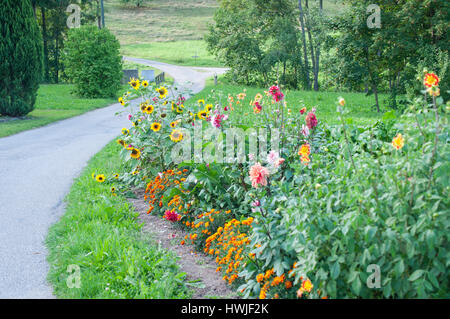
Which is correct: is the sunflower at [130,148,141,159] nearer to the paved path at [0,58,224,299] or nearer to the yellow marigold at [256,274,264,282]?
the paved path at [0,58,224,299]

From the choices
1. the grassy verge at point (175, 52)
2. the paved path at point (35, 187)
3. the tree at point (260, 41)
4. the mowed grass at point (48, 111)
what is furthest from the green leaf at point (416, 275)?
the grassy verge at point (175, 52)

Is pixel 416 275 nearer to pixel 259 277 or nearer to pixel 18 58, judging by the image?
pixel 259 277

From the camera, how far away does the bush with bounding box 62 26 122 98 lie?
64.2 feet

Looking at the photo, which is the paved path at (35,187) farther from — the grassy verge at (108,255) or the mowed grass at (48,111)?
the mowed grass at (48,111)

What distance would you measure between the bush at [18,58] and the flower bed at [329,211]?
10133mm

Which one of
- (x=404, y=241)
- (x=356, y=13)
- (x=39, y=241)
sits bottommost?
(x=39, y=241)

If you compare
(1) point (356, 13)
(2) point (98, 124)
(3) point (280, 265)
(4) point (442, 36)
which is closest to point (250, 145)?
(3) point (280, 265)

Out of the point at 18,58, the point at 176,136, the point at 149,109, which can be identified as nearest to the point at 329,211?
the point at 176,136

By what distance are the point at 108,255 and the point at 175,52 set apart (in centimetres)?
5261

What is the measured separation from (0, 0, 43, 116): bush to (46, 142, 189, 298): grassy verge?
355 inches

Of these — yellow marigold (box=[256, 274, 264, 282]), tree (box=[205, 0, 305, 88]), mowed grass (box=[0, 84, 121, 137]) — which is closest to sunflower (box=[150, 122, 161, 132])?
yellow marigold (box=[256, 274, 264, 282])

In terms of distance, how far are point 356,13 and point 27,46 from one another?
35.5 feet
